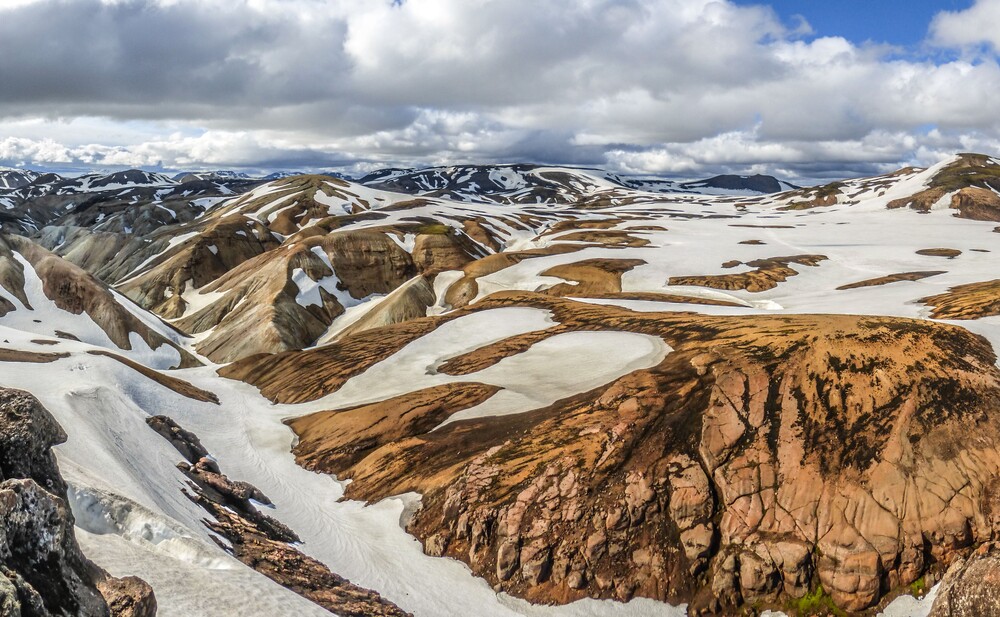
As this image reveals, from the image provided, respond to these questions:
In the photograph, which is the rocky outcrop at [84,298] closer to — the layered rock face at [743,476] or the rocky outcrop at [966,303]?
the layered rock face at [743,476]

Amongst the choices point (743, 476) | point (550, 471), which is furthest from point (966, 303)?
point (550, 471)

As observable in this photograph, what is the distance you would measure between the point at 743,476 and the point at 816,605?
5308 millimetres

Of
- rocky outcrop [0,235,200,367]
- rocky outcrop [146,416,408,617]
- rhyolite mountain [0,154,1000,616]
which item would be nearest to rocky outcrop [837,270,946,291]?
rhyolite mountain [0,154,1000,616]

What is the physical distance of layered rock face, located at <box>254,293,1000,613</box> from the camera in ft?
71.7

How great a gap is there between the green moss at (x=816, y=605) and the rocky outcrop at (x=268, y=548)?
14656 millimetres

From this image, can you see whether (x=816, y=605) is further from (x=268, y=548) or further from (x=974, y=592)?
(x=268, y=548)

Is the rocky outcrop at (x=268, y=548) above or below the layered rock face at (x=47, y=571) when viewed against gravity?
below

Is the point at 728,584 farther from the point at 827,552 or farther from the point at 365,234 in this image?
the point at 365,234

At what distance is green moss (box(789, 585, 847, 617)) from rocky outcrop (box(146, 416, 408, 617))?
14656 millimetres

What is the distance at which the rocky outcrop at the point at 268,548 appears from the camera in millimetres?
18688

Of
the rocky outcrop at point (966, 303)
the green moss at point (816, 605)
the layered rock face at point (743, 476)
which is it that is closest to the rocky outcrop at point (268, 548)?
the layered rock face at point (743, 476)

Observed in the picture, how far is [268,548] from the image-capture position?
70.0 ft

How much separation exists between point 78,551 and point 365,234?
122761 millimetres

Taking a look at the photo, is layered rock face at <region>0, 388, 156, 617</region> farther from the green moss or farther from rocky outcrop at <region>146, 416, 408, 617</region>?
the green moss
